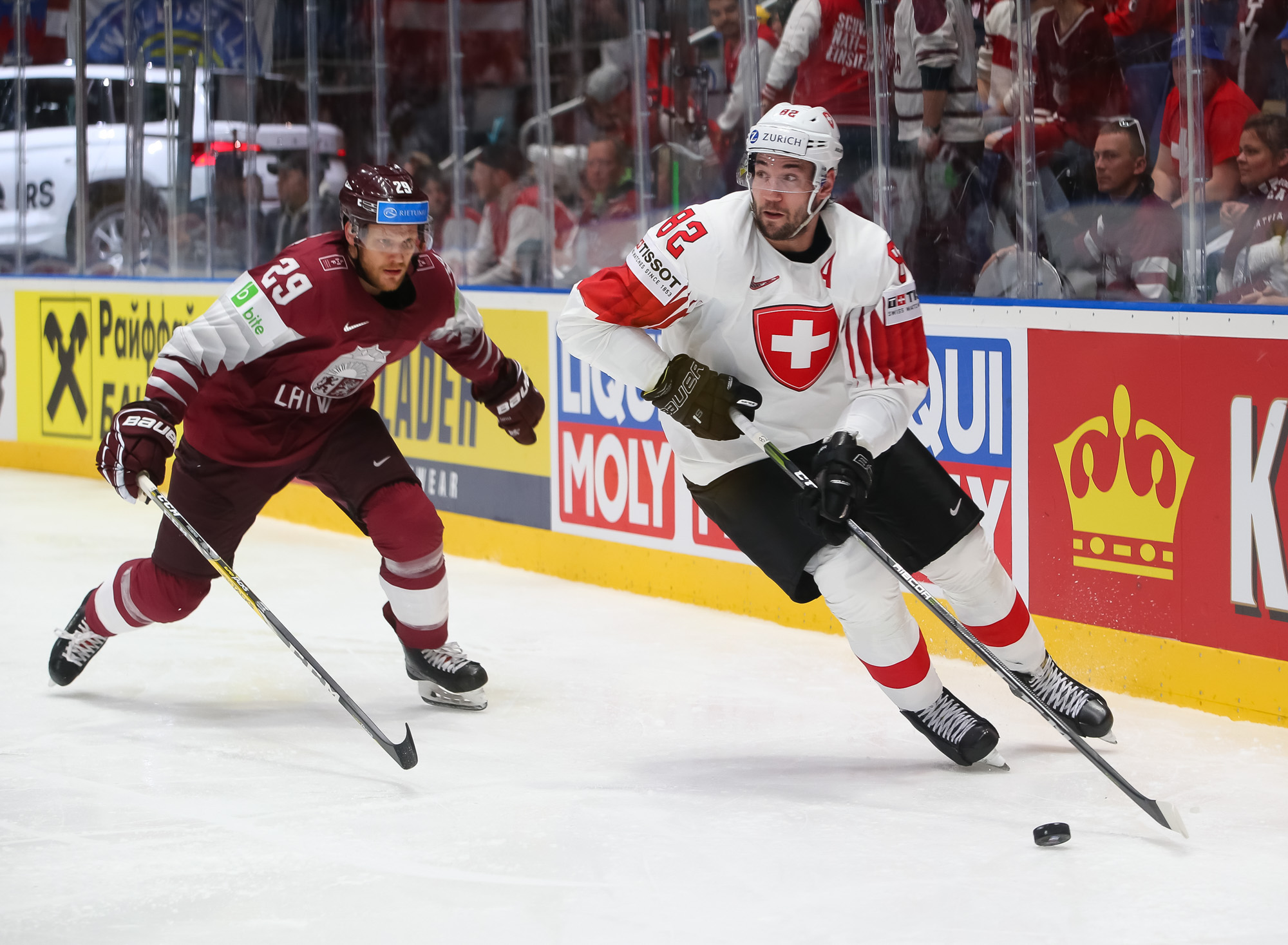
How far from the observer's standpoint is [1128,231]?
13.1ft

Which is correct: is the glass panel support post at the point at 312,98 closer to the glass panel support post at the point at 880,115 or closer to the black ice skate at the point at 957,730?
the glass panel support post at the point at 880,115

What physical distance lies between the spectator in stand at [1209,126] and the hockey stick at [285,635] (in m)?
2.27

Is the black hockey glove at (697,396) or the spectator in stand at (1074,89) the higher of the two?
the spectator in stand at (1074,89)

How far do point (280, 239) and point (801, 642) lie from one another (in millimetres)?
3990

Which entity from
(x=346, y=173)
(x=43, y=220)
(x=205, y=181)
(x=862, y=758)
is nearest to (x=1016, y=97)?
(x=862, y=758)

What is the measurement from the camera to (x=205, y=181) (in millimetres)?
7859

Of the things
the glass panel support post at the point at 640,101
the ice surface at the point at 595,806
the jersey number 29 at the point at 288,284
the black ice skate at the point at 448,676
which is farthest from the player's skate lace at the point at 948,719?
the glass panel support post at the point at 640,101

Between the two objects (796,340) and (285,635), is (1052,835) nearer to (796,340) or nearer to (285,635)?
(796,340)

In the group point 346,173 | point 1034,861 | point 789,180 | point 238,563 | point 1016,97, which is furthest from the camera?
point 346,173

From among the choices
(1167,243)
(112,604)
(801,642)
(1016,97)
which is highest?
(1016,97)

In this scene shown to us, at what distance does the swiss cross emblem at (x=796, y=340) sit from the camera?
3146 millimetres

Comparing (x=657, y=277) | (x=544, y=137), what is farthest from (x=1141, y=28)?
(x=544, y=137)

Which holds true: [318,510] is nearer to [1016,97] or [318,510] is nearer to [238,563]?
[238,563]

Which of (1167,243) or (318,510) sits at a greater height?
(1167,243)
